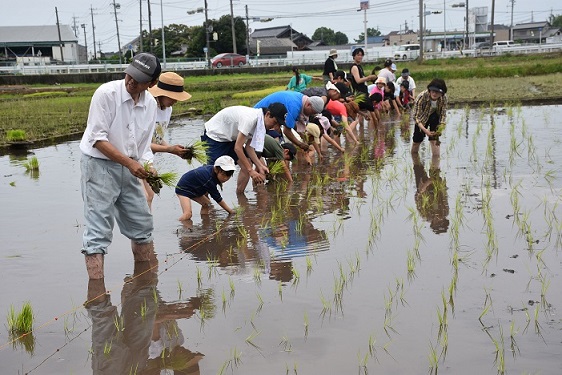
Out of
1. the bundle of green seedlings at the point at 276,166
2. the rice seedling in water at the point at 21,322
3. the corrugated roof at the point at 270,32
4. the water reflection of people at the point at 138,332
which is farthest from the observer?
the corrugated roof at the point at 270,32

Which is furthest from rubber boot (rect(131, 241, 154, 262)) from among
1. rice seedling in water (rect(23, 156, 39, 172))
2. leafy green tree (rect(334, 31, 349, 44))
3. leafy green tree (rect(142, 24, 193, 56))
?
leafy green tree (rect(334, 31, 349, 44))

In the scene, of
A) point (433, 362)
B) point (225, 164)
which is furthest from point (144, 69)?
point (433, 362)

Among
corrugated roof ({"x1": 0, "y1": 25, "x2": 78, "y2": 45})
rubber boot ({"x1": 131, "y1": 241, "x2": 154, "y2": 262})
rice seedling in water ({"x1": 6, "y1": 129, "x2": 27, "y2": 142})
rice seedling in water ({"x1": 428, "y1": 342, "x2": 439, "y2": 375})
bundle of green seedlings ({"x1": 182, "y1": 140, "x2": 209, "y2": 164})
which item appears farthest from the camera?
corrugated roof ({"x1": 0, "y1": 25, "x2": 78, "y2": 45})

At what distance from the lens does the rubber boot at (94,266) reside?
15.9ft

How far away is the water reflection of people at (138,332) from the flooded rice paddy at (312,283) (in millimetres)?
12

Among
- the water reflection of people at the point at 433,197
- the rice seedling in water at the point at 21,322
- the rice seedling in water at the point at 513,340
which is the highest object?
the rice seedling in water at the point at 21,322

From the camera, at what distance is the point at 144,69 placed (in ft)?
15.0

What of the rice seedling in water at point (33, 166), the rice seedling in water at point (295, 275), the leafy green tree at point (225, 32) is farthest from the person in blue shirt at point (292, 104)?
the leafy green tree at point (225, 32)

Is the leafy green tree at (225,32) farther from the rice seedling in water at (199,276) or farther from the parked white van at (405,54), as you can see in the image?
the rice seedling in water at (199,276)

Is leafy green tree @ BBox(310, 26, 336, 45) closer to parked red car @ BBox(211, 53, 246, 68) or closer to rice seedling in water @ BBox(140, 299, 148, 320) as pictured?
parked red car @ BBox(211, 53, 246, 68)

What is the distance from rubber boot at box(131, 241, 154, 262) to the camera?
528 centimetres

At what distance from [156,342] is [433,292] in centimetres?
169

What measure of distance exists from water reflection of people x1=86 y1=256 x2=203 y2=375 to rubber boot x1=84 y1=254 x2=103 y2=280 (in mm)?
36

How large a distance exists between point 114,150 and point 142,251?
0.97m
